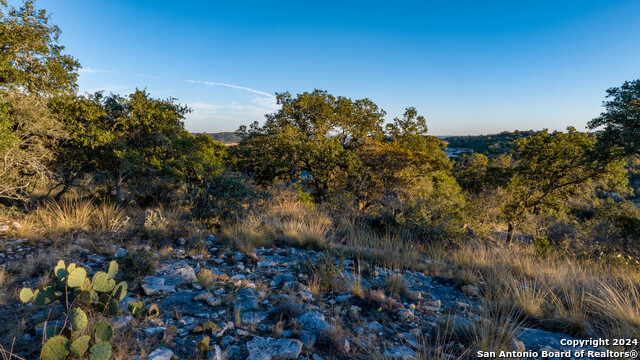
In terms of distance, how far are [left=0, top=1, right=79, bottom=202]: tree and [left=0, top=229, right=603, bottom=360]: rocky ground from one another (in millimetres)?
2326

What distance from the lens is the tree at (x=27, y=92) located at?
5.43 metres

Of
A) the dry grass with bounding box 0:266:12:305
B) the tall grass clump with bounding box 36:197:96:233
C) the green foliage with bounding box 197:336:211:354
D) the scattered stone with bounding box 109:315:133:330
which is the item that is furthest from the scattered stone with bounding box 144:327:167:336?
the tall grass clump with bounding box 36:197:96:233

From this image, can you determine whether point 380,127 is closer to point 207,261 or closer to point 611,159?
point 611,159

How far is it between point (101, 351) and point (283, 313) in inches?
60.7

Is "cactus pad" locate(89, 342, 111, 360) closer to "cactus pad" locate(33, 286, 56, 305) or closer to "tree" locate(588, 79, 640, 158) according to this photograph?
"cactus pad" locate(33, 286, 56, 305)

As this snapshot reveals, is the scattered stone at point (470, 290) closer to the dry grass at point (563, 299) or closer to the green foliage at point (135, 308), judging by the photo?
the dry grass at point (563, 299)

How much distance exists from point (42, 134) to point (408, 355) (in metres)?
8.57

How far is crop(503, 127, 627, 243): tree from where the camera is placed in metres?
10.3

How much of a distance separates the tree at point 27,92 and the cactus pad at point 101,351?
217 inches

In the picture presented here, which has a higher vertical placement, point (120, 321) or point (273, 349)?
point (120, 321)

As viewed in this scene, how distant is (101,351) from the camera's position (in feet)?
6.26

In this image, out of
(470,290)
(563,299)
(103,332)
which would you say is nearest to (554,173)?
(563,299)

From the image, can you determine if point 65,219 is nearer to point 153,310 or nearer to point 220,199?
point 220,199

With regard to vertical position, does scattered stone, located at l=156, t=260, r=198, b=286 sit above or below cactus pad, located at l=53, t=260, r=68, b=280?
below
